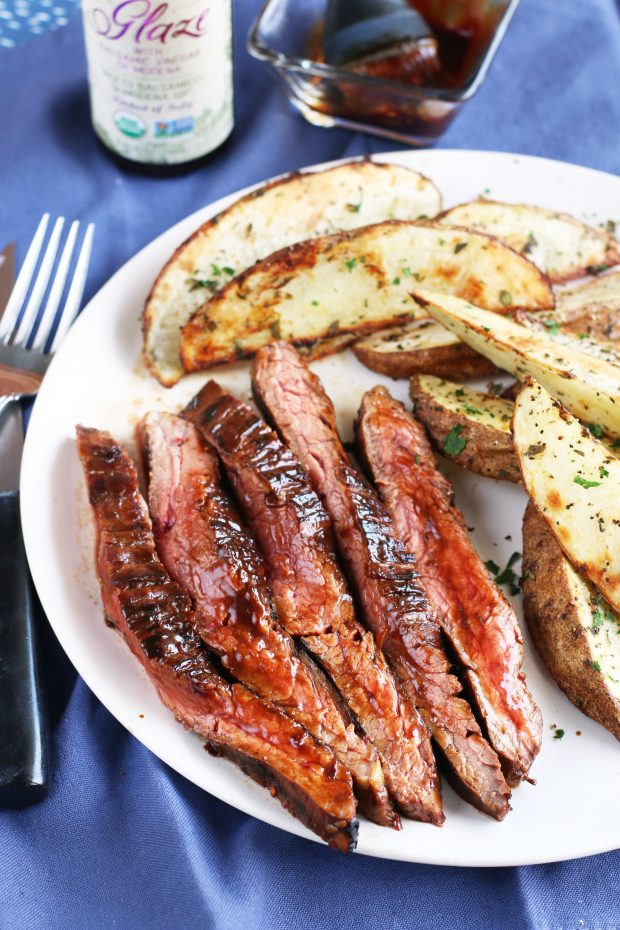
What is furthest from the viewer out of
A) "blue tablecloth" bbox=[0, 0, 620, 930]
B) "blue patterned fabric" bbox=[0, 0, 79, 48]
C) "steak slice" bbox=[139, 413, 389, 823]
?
"blue patterned fabric" bbox=[0, 0, 79, 48]

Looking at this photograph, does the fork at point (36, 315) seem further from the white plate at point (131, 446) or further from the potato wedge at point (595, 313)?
the potato wedge at point (595, 313)

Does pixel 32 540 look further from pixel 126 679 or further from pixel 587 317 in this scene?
pixel 587 317

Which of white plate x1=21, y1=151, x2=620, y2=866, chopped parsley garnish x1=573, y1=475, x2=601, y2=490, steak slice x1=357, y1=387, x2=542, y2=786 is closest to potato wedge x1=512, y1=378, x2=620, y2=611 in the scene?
chopped parsley garnish x1=573, y1=475, x2=601, y2=490

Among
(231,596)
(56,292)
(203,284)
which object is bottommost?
(231,596)

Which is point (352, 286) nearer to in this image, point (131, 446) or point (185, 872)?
point (131, 446)

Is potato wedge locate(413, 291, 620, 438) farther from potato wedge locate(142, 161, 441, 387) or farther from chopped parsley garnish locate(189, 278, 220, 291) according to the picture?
chopped parsley garnish locate(189, 278, 220, 291)

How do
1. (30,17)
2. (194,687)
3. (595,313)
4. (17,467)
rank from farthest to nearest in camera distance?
(30,17) < (595,313) < (17,467) < (194,687)

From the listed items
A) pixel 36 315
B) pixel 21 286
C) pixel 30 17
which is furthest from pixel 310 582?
pixel 30 17
